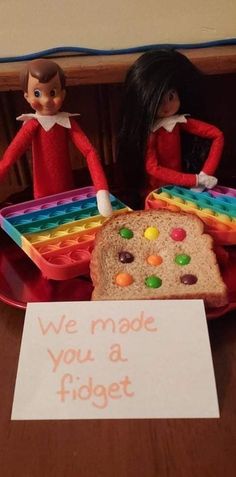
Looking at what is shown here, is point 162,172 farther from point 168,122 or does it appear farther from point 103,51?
point 103,51

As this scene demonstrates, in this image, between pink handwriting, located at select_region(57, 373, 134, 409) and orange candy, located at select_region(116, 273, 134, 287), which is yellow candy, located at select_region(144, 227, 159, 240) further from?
pink handwriting, located at select_region(57, 373, 134, 409)

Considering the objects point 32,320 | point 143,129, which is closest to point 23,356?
point 32,320

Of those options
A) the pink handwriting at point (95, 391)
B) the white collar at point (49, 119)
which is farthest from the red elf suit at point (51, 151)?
the pink handwriting at point (95, 391)

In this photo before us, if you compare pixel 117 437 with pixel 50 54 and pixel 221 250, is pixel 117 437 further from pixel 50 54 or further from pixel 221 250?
pixel 50 54

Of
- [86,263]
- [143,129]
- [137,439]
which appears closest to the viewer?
[137,439]

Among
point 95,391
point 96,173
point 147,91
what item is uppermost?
point 147,91

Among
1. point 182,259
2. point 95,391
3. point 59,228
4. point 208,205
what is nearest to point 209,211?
point 208,205

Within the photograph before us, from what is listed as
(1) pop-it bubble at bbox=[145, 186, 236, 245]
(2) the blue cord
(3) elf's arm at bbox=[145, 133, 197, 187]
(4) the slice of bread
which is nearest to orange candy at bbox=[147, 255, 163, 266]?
(4) the slice of bread
